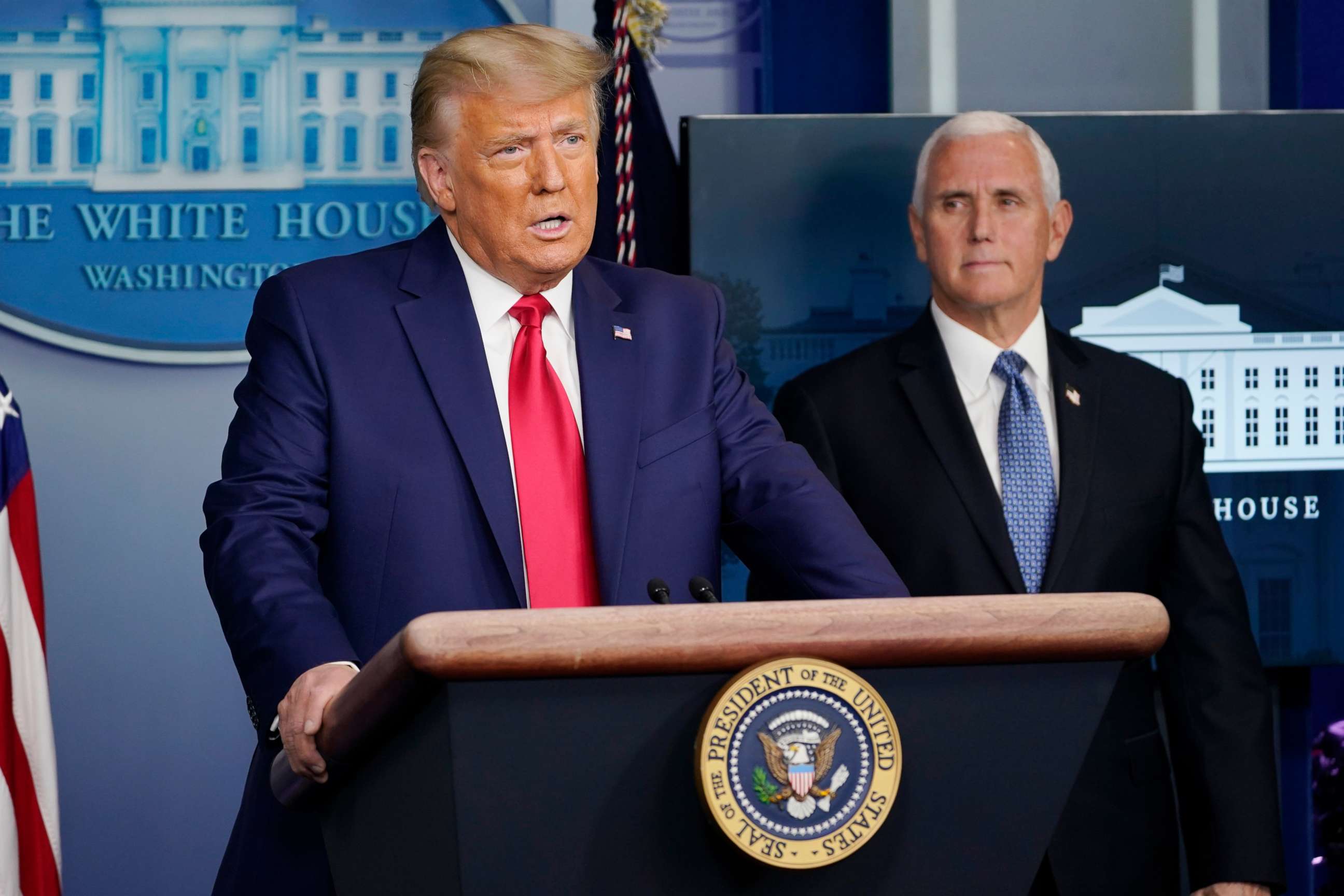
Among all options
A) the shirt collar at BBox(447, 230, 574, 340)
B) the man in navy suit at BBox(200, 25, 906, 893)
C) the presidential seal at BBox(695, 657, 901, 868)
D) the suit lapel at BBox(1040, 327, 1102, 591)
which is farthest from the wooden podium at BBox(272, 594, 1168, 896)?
the suit lapel at BBox(1040, 327, 1102, 591)

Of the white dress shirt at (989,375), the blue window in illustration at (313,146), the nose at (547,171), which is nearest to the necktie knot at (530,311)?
the nose at (547,171)

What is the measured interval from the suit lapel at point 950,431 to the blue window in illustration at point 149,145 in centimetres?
167

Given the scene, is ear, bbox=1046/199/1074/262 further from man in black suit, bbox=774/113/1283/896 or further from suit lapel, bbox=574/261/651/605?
suit lapel, bbox=574/261/651/605

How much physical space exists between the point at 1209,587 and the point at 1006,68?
1473 mm

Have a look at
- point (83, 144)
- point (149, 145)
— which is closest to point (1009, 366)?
point (149, 145)

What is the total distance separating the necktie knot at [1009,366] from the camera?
2.66m

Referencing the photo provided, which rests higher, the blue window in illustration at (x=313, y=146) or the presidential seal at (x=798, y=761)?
the blue window in illustration at (x=313, y=146)

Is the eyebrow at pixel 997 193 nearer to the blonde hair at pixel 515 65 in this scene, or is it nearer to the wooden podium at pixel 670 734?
the blonde hair at pixel 515 65

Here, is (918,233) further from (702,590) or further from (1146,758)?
(702,590)

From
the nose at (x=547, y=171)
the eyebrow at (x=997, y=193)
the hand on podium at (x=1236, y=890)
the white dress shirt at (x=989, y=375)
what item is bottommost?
the hand on podium at (x=1236, y=890)

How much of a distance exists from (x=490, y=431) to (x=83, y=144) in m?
2.09

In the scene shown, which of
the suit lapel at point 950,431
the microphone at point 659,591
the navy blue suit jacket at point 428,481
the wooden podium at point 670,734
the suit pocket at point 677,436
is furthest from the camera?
the suit lapel at point 950,431

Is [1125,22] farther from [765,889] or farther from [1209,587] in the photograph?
[765,889]

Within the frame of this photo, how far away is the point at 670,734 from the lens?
106cm
